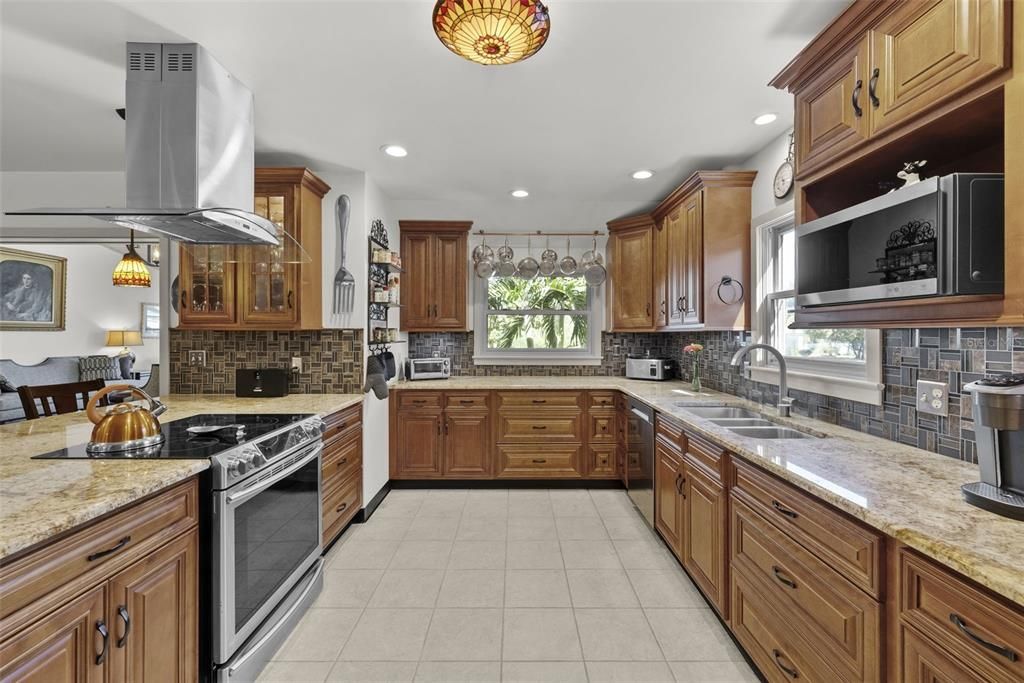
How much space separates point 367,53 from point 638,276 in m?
2.81

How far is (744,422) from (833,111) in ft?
5.03

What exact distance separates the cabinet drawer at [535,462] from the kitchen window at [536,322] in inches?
38.3

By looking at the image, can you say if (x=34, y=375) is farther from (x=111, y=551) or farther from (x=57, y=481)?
(x=111, y=551)

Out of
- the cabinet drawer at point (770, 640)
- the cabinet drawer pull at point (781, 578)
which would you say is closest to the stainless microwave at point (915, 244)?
the cabinet drawer pull at point (781, 578)

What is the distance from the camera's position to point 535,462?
3705mm

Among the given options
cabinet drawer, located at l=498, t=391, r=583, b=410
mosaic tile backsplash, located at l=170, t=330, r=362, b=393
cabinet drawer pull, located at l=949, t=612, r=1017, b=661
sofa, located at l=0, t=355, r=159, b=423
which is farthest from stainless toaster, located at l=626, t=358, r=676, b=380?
sofa, located at l=0, t=355, r=159, b=423

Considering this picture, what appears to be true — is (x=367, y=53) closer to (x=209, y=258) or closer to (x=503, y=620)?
(x=209, y=258)

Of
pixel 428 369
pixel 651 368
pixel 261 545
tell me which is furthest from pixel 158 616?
pixel 651 368

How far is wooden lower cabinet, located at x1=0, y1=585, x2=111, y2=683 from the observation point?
0.94m

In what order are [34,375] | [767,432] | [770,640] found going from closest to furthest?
[770,640], [767,432], [34,375]

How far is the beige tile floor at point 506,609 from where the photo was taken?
174cm

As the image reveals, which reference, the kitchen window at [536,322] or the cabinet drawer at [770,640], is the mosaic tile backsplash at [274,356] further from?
the cabinet drawer at [770,640]

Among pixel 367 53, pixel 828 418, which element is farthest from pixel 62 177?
pixel 828 418

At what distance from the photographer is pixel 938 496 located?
1151 millimetres
